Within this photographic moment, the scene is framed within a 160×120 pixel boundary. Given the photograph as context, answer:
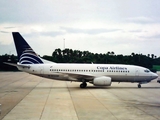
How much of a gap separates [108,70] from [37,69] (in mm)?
7924

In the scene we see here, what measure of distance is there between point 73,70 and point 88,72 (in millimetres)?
1710

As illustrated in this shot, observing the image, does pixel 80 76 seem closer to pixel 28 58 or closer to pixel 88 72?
pixel 88 72

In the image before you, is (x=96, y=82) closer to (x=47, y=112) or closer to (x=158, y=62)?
(x=47, y=112)

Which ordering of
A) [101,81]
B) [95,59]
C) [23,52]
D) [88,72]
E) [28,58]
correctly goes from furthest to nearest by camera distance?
[95,59] < [23,52] < [28,58] < [88,72] < [101,81]

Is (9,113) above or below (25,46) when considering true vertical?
below

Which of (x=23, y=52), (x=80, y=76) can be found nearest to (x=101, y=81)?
(x=80, y=76)

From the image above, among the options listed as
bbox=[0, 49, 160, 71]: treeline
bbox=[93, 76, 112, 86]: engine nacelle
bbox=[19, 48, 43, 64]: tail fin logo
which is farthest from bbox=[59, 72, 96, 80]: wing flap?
bbox=[0, 49, 160, 71]: treeline

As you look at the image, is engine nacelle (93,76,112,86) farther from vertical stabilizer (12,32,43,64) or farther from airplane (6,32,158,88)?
vertical stabilizer (12,32,43,64)

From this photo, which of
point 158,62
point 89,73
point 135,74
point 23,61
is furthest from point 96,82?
point 158,62

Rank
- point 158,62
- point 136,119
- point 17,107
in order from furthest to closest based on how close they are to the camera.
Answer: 1. point 158,62
2. point 17,107
3. point 136,119

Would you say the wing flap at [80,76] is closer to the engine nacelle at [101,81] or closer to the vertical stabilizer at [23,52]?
the engine nacelle at [101,81]

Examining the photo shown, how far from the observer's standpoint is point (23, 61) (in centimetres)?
3209

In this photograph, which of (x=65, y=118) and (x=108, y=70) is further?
(x=108, y=70)

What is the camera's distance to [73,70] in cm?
3186
